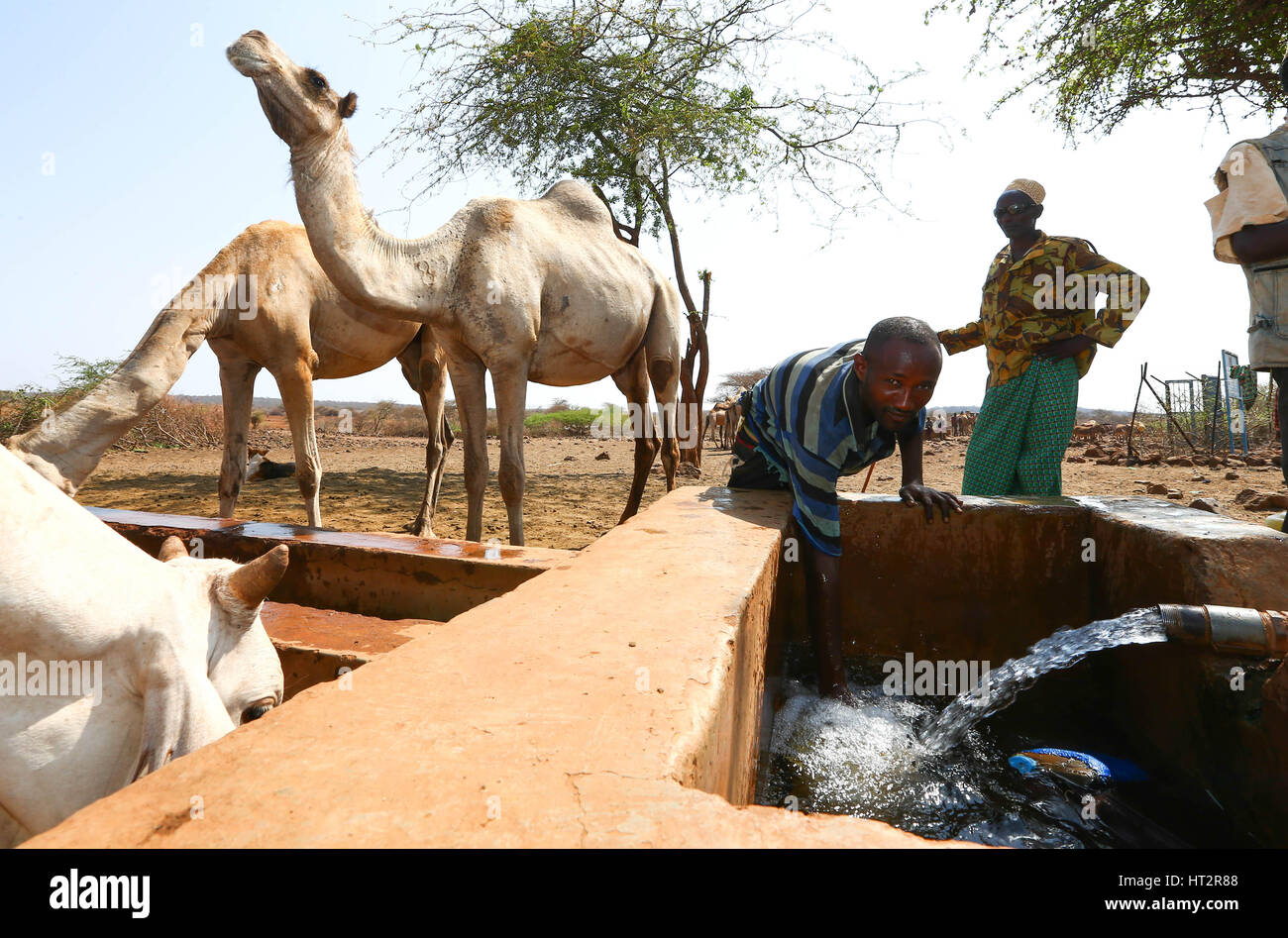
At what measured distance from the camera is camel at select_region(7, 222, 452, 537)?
360 centimetres

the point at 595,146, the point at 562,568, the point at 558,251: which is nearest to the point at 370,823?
the point at 562,568

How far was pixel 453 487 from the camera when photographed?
9883mm

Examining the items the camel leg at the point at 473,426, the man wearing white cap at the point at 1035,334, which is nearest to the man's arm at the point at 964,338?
the man wearing white cap at the point at 1035,334

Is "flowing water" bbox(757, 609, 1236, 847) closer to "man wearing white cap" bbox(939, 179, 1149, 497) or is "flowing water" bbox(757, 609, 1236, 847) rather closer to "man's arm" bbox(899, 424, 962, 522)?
"man's arm" bbox(899, 424, 962, 522)

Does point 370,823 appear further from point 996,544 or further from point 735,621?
point 996,544

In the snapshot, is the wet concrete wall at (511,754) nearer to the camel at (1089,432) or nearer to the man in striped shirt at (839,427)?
the man in striped shirt at (839,427)

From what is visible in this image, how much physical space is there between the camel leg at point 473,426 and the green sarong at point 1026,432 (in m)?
3.02

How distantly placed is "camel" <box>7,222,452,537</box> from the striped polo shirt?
3.31 m

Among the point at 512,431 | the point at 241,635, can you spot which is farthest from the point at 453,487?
the point at 241,635

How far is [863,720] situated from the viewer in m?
2.61

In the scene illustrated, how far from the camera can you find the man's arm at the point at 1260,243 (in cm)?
278

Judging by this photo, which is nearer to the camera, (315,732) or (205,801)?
(205,801)

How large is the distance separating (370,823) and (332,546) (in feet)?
8.48

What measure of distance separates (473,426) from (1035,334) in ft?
11.3
